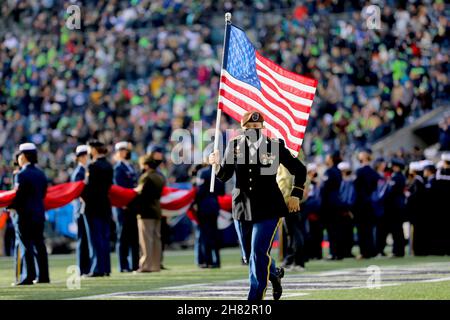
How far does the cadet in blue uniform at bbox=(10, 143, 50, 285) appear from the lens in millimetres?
16922

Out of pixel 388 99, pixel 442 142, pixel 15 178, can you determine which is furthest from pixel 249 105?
pixel 388 99

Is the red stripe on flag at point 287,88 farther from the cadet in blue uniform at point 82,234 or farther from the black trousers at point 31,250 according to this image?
the cadet in blue uniform at point 82,234

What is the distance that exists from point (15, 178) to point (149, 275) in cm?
288

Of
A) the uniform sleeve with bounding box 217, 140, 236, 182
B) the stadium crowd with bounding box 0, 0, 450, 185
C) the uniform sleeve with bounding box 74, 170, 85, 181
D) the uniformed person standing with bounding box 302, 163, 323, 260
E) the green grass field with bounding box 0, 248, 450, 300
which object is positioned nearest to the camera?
the uniform sleeve with bounding box 217, 140, 236, 182

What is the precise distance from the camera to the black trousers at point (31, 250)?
1692 centimetres

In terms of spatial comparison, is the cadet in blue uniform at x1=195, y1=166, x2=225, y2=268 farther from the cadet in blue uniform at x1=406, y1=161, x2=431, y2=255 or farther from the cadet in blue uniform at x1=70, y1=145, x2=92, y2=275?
the cadet in blue uniform at x1=406, y1=161, x2=431, y2=255

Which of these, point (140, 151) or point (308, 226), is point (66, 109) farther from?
point (308, 226)

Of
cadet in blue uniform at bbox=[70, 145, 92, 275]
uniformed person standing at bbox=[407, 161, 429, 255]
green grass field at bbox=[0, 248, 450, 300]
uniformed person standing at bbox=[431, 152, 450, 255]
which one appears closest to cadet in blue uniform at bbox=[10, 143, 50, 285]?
green grass field at bbox=[0, 248, 450, 300]

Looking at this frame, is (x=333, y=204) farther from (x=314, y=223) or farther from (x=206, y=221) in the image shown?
(x=206, y=221)

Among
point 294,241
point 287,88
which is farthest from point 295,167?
point 294,241

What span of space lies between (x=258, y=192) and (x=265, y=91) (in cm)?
250

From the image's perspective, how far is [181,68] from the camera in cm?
3653

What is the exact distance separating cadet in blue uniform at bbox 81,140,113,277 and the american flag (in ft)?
14.9

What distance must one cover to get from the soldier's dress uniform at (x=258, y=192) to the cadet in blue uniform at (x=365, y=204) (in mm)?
10903
